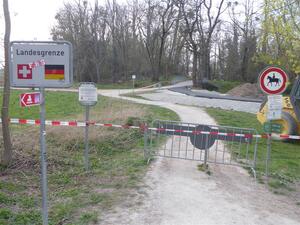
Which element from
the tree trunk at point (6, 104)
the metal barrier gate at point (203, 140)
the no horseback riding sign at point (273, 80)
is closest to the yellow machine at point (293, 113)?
the metal barrier gate at point (203, 140)

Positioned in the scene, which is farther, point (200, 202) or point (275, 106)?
point (275, 106)

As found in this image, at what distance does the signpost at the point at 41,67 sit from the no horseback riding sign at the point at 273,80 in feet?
15.8

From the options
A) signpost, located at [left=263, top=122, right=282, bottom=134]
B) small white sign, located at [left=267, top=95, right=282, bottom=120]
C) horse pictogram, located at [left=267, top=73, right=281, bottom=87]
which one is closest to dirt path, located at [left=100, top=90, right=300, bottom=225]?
signpost, located at [left=263, top=122, right=282, bottom=134]

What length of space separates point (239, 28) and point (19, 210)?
5415 centimetres

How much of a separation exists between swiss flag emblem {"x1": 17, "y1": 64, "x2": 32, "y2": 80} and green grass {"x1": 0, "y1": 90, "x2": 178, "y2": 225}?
2149 mm

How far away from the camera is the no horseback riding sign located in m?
7.33

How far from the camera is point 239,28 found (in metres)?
54.9

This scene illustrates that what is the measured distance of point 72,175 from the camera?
7.32 m

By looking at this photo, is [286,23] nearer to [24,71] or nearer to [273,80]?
[273,80]

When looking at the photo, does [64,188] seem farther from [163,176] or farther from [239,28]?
[239,28]

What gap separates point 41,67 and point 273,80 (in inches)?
207

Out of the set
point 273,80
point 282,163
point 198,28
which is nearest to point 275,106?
point 273,80

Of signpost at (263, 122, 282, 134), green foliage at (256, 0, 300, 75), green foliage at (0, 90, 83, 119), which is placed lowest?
green foliage at (0, 90, 83, 119)

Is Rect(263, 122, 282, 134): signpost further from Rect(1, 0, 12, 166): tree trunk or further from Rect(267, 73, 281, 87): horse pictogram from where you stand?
Rect(1, 0, 12, 166): tree trunk
